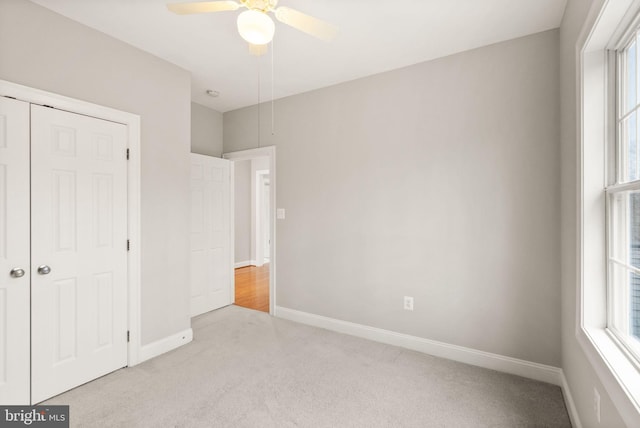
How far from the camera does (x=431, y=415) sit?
1863 mm

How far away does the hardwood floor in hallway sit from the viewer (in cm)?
407

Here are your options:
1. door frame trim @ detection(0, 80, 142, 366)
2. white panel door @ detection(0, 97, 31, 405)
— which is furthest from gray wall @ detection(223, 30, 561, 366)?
white panel door @ detection(0, 97, 31, 405)

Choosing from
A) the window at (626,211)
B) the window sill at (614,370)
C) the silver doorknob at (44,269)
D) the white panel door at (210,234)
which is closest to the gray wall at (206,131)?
the white panel door at (210,234)

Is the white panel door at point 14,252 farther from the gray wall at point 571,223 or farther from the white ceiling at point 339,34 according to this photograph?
the gray wall at point 571,223

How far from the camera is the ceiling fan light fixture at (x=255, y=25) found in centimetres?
144

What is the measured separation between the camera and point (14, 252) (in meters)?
1.85

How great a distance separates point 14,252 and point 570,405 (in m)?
3.67

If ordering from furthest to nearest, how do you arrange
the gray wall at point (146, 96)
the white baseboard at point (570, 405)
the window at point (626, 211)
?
the gray wall at point (146, 96), the white baseboard at point (570, 405), the window at point (626, 211)

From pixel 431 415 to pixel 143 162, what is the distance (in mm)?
2950

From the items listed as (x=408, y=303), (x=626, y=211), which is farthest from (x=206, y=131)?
(x=626, y=211)

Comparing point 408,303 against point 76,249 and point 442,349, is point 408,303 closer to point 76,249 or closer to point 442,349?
point 442,349

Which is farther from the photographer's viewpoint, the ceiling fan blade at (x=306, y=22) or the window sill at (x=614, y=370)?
the ceiling fan blade at (x=306, y=22)

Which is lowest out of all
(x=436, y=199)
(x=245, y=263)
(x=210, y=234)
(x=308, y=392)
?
(x=308, y=392)

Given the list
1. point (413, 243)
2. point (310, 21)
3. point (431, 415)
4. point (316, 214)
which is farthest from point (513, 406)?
point (310, 21)
